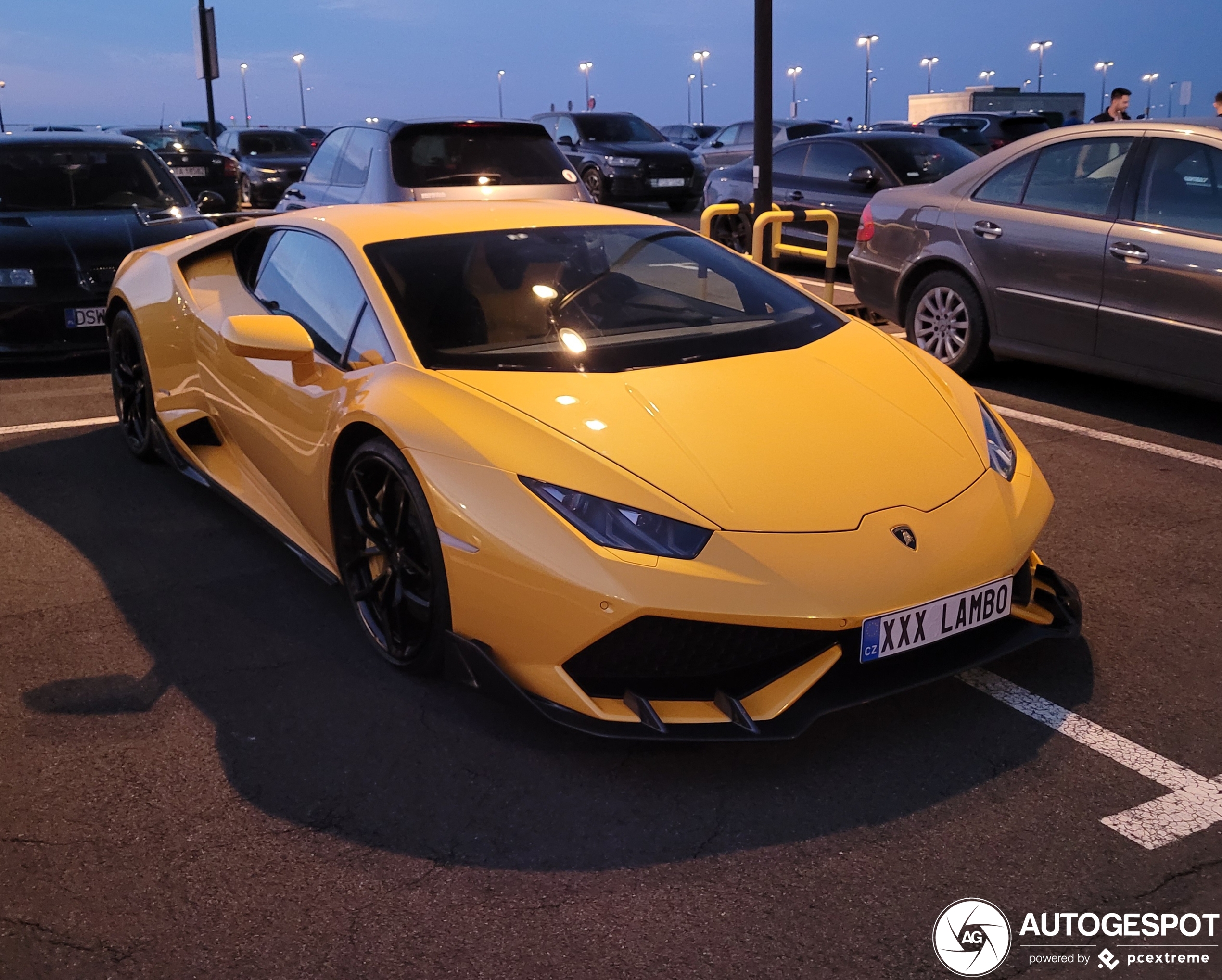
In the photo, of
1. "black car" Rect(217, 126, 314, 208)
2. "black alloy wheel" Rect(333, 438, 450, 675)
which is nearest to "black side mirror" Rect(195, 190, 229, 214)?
"black alloy wheel" Rect(333, 438, 450, 675)

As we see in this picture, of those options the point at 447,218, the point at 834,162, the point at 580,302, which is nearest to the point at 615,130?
the point at 834,162

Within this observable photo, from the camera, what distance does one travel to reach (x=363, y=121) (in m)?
9.20

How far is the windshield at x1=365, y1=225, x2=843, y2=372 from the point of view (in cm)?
368

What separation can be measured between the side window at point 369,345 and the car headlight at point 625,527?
952 mm

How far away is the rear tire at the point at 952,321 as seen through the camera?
7.08 m

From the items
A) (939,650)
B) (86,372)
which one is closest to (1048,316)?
(939,650)

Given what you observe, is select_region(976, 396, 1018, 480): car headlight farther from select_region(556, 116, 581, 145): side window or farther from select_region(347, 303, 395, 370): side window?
select_region(556, 116, 581, 145): side window

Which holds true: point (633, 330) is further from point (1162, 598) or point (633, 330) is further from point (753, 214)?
point (753, 214)

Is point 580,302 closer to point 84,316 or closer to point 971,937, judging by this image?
point 971,937

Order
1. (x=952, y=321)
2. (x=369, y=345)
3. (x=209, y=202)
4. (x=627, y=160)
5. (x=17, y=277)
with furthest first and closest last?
(x=627, y=160) < (x=209, y=202) < (x=17, y=277) < (x=952, y=321) < (x=369, y=345)

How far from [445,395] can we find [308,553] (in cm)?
96

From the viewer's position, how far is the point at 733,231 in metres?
12.9

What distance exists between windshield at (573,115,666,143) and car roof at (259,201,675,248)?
604 inches

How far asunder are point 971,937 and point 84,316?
6930mm
